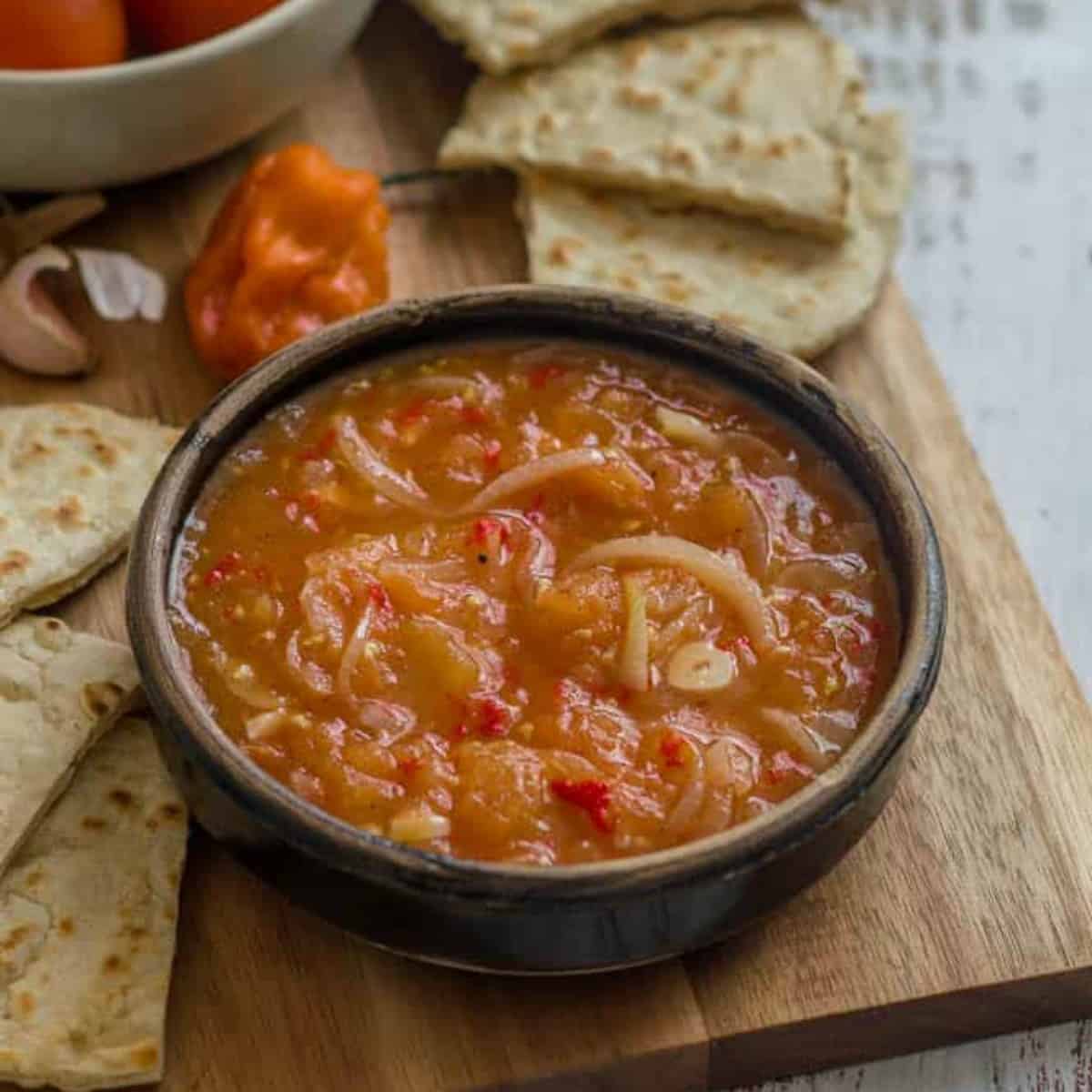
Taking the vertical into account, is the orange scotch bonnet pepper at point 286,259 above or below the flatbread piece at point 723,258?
above

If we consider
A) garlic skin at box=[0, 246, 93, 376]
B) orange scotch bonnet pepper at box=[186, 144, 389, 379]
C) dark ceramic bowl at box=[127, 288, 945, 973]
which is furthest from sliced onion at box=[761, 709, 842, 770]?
garlic skin at box=[0, 246, 93, 376]

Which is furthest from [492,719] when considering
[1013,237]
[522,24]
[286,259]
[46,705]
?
[1013,237]

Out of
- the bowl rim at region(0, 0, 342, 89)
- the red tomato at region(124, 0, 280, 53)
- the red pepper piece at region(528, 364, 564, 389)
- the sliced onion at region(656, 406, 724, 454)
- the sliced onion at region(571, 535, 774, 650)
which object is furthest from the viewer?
the red tomato at region(124, 0, 280, 53)

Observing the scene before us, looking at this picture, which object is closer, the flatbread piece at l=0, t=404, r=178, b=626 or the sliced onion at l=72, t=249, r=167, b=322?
the flatbread piece at l=0, t=404, r=178, b=626

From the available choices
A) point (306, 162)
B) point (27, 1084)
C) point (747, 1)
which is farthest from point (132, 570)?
point (747, 1)

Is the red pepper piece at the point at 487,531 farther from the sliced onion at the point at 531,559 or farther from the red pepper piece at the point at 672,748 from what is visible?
the red pepper piece at the point at 672,748

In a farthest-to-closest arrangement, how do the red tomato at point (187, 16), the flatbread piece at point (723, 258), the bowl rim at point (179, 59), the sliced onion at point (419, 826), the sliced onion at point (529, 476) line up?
the red tomato at point (187, 16) → the flatbread piece at point (723, 258) → the bowl rim at point (179, 59) → the sliced onion at point (529, 476) → the sliced onion at point (419, 826)

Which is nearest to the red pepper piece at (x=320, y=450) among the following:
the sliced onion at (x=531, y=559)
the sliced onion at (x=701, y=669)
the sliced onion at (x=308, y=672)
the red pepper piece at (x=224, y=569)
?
the red pepper piece at (x=224, y=569)

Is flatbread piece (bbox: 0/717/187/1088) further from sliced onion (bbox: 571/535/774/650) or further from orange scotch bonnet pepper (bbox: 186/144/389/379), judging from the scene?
orange scotch bonnet pepper (bbox: 186/144/389/379)
